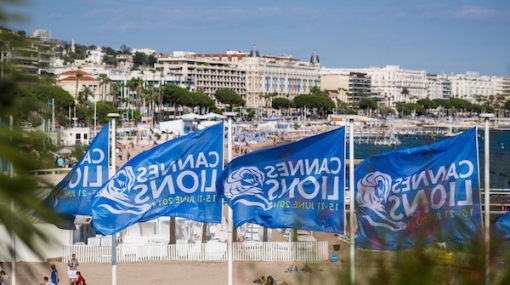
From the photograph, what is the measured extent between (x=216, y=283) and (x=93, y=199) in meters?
6.13

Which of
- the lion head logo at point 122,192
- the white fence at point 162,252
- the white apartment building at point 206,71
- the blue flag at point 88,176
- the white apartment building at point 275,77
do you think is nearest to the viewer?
the lion head logo at point 122,192

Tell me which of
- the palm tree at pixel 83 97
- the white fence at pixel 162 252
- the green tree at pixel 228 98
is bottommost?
the white fence at pixel 162 252

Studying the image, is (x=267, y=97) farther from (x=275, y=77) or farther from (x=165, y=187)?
(x=165, y=187)

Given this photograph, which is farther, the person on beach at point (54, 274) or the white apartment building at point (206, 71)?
the white apartment building at point (206, 71)

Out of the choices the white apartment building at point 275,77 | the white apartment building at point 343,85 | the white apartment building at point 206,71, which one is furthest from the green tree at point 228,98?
the white apartment building at point 343,85

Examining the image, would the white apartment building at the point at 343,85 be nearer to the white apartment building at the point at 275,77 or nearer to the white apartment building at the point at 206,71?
the white apartment building at the point at 275,77

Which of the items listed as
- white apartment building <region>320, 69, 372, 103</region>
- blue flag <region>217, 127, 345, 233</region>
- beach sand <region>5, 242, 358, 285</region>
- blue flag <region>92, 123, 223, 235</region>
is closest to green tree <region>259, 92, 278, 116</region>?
white apartment building <region>320, 69, 372, 103</region>

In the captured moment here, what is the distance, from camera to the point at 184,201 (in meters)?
11.1

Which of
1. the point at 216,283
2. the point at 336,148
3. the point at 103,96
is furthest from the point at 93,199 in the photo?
the point at 103,96

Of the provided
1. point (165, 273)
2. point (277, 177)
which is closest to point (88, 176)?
point (277, 177)

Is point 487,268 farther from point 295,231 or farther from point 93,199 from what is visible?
point 93,199

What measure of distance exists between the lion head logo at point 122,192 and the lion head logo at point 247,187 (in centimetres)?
112

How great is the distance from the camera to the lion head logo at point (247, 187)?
1068 centimetres

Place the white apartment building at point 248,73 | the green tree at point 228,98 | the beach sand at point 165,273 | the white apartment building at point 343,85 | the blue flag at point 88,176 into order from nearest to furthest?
the blue flag at point 88,176 < the beach sand at point 165,273 < the green tree at point 228,98 < the white apartment building at point 248,73 < the white apartment building at point 343,85
